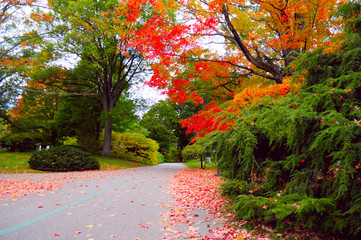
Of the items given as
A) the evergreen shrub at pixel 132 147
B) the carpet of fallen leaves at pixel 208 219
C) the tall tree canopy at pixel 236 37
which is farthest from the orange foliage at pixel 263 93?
the evergreen shrub at pixel 132 147

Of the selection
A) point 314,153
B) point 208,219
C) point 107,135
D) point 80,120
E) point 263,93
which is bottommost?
point 208,219

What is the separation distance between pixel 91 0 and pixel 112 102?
872 centimetres

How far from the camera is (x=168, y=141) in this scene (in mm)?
42062

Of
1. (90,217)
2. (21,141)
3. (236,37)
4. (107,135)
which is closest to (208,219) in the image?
(90,217)

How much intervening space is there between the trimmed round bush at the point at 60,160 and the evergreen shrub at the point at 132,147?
29.4ft

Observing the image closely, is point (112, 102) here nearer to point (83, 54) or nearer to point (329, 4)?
point (83, 54)

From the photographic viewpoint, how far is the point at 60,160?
1366 cm

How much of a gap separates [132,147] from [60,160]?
11.1 metres

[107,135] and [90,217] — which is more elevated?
[107,135]

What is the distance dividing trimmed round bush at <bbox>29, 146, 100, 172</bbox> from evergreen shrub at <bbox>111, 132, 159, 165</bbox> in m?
8.96

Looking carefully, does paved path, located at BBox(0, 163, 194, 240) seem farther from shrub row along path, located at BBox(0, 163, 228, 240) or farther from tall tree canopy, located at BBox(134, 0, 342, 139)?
tall tree canopy, located at BBox(134, 0, 342, 139)

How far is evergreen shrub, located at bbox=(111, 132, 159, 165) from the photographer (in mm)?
24031

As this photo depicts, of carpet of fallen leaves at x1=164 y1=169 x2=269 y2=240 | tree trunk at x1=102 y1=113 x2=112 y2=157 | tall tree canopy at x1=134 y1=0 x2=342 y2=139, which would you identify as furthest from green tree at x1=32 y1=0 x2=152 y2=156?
carpet of fallen leaves at x1=164 y1=169 x2=269 y2=240

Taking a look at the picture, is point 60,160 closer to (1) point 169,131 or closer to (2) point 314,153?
(2) point 314,153
